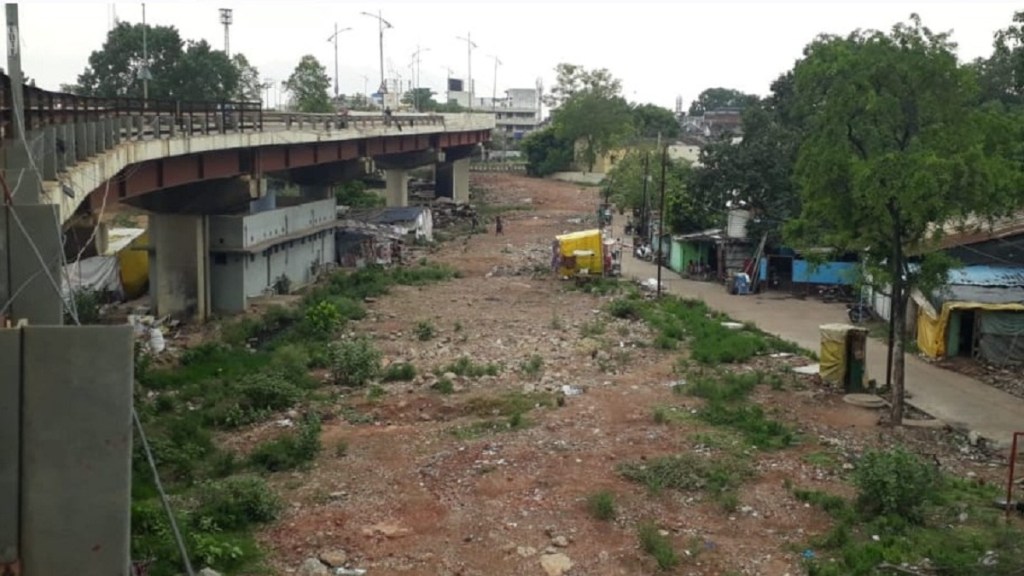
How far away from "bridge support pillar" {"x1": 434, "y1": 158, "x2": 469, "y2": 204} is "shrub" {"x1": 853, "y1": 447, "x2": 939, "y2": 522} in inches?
2546

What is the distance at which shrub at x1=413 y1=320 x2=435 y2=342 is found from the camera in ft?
91.9

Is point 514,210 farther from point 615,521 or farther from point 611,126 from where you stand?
point 615,521

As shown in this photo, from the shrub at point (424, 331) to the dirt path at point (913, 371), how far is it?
915 cm

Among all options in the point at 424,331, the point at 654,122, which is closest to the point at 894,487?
the point at 424,331

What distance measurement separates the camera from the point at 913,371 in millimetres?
24109

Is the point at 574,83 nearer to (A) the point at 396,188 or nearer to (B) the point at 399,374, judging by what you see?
(A) the point at 396,188

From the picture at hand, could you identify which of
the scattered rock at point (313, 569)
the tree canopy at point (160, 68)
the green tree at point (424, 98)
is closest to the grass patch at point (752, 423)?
the scattered rock at point (313, 569)

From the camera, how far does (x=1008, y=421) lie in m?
19.7

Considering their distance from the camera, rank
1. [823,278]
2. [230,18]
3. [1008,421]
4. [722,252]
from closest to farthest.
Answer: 1. [1008,421]
2. [823,278]
3. [722,252]
4. [230,18]

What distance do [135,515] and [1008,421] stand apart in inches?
595

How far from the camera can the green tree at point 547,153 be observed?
103 m

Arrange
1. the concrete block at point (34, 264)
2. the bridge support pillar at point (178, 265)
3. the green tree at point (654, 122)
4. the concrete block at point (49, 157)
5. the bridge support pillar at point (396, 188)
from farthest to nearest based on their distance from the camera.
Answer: the green tree at point (654, 122)
the bridge support pillar at point (396, 188)
the bridge support pillar at point (178, 265)
the concrete block at point (49, 157)
the concrete block at point (34, 264)

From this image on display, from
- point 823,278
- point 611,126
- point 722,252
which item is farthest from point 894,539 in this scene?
point 611,126

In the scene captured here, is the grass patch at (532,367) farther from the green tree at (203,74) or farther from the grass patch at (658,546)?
the green tree at (203,74)
